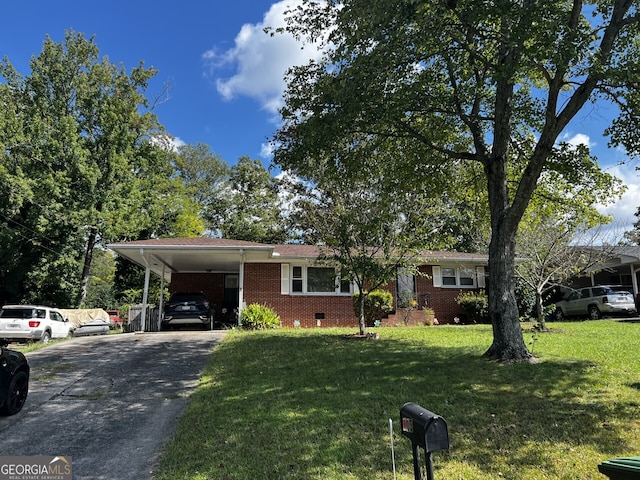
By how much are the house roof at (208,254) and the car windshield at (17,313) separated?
14.0ft

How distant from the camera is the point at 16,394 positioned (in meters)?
6.23

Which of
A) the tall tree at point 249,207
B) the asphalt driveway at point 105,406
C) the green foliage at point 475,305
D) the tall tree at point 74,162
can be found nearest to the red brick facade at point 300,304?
the green foliage at point 475,305

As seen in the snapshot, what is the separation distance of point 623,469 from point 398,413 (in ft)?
11.7

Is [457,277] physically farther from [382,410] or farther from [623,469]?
[623,469]

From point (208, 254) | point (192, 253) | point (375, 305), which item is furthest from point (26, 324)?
point (375, 305)

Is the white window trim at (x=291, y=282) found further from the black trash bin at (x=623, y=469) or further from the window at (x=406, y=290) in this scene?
the black trash bin at (x=623, y=469)

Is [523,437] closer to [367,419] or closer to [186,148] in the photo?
[367,419]

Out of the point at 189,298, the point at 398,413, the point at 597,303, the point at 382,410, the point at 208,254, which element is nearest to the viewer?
the point at 398,413

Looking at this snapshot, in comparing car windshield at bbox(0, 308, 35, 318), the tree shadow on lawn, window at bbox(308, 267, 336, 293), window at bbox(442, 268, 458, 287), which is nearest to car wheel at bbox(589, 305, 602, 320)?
window at bbox(442, 268, 458, 287)

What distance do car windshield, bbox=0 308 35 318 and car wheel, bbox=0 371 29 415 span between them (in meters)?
12.5

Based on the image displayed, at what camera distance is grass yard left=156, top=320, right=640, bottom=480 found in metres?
4.32

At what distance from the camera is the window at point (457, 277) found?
2120 centimetres

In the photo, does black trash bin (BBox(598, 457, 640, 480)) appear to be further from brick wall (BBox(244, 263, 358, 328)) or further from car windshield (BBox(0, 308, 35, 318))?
car windshield (BBox(0, 308, 35, 318))

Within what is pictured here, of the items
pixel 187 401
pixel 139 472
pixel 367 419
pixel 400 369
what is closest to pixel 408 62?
pixel 400 369
